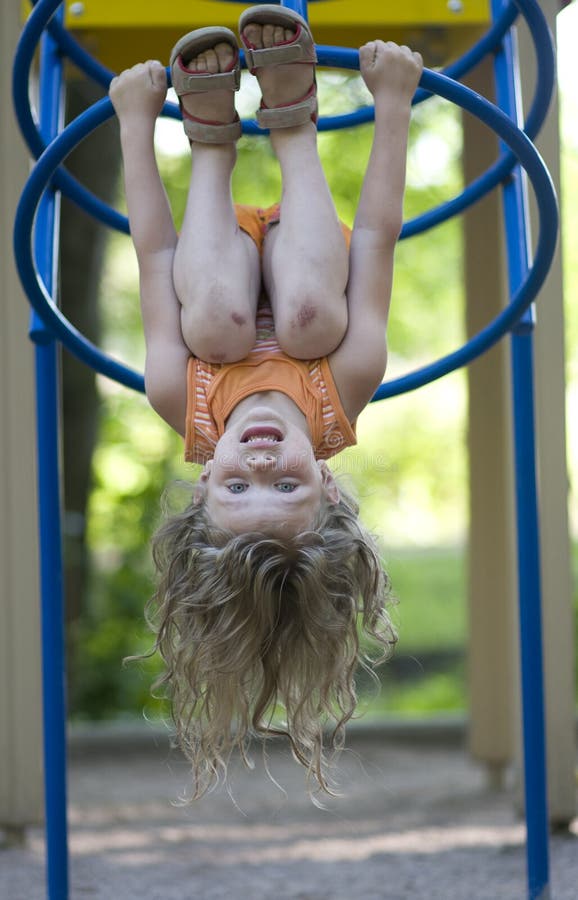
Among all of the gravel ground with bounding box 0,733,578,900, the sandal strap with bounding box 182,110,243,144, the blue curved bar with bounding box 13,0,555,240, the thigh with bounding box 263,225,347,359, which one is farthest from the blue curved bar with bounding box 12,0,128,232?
the gravel ground with bounding box 0,733,578,900

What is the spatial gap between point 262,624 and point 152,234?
Result: 2.34 feet

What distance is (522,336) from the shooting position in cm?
259

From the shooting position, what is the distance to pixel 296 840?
12.1 feet

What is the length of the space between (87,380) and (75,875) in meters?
2.73

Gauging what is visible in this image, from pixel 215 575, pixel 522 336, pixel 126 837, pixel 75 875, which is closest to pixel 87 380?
pixel 126 837

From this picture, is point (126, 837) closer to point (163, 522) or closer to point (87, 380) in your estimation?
point (163, 522)

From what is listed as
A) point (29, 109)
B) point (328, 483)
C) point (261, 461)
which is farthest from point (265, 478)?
point (29, 109)

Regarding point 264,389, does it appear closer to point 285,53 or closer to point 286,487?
point 286,487

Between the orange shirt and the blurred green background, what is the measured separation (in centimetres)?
273

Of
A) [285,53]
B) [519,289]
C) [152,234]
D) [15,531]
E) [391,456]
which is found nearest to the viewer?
[285,53]

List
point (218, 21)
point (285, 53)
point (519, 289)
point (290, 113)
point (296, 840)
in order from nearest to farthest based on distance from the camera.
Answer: point (285, 53)
point (290, 113)
point (519, 289)
point (218, 21)
point (296, 840)

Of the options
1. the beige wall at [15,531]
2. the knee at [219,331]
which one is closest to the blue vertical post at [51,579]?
the knee at [219,331]

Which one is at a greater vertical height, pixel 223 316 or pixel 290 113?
pixel 290 113

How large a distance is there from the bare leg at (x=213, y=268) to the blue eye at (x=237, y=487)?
247 millimetres
